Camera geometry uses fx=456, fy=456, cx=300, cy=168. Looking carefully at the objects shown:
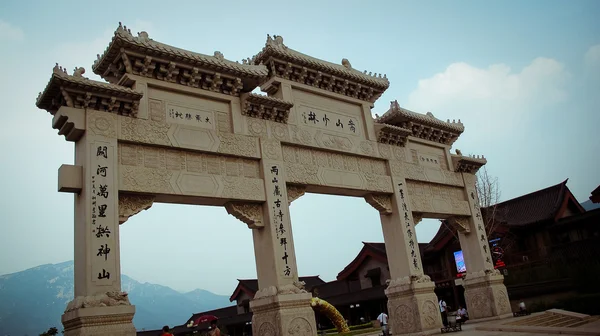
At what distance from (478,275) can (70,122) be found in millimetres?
12007

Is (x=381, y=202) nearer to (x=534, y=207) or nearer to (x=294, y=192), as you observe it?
(x=294, y=192)

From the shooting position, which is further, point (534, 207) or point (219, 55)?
point (534, 207)

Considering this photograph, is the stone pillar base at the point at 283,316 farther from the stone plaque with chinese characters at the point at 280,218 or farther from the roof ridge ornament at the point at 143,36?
the roof ridge ornament at the point at 143,36

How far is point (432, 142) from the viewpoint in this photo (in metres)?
14.6

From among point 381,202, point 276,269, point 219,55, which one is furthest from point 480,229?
point 219,55

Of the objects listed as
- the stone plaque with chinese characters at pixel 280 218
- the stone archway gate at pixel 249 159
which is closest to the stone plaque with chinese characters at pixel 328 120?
the stone archway gate at pixel 249 159

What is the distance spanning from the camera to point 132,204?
8344mm

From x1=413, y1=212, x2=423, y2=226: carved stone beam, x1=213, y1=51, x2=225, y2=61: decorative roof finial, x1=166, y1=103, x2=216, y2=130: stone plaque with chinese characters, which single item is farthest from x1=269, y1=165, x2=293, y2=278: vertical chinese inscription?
x1=413, y1=212, x2=423, y2=226: carved stone beam

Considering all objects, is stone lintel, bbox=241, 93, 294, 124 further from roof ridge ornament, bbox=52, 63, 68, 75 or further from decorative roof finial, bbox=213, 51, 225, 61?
roof ridge ornament, bbox=52, 63, 68, 75

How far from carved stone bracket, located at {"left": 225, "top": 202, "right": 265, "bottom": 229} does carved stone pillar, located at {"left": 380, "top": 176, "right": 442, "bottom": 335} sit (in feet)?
13.6

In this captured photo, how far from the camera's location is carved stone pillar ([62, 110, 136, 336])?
23.0 ft

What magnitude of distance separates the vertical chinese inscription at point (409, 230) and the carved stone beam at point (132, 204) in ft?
22.1

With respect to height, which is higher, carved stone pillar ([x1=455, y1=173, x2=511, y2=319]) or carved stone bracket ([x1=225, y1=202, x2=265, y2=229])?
carved stone bracket ([x1=225, y1=202, x2=265, y2=229])

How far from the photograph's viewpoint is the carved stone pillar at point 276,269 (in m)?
9.02
